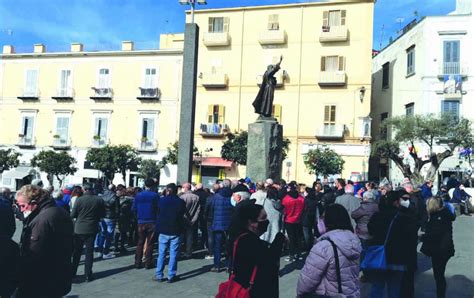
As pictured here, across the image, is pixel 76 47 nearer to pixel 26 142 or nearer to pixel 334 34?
pixel 26 142

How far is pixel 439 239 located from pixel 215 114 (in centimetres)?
2914

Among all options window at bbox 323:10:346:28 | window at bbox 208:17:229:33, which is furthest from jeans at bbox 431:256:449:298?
window at bbox 208:17:229:33

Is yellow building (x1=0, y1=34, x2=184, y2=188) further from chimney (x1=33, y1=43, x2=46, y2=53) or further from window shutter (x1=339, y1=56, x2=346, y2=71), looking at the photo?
window shutter (x1=339, y1=56, x2=346, y2=71)

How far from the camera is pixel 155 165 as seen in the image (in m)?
32.1

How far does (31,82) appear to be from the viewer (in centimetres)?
3756

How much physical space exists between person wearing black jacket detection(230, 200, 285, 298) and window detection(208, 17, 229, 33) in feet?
108

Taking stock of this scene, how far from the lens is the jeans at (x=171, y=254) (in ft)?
24.2

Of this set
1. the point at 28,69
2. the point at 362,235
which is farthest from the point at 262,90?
the point at 28,69

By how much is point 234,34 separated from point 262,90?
22601mm

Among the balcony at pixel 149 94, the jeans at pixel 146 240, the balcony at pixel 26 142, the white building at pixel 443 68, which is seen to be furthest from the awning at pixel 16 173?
the jeans at pixel 146 240

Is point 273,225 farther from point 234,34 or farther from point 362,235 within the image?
point 234,34

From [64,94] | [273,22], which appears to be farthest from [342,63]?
[64,94]

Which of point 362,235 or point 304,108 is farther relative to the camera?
point 304,108

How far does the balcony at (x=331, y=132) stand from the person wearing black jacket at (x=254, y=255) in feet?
94.7
